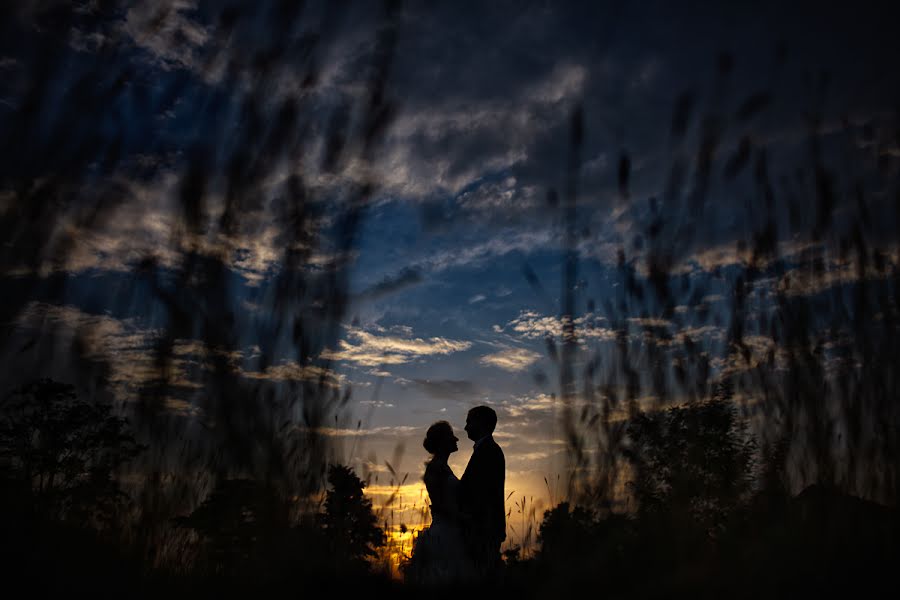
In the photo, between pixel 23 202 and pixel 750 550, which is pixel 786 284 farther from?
pixel 23 202

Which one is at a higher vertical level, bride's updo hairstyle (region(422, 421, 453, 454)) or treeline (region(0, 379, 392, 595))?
bride's updo hairstyle (region(422, 421, 453, 454))

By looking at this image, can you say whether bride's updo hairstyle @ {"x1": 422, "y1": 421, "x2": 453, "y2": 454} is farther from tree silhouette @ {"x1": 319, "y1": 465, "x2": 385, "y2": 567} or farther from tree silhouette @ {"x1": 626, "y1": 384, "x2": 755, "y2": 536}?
tree silhouette @ {"x1": 626, "y1": 384, "x2": 755, "y2": 536}

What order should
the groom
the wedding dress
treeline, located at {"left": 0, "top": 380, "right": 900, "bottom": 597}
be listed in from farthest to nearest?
1. the wedding dress
2. the groom
3. treeline, located at {"left": 0, "top": 380, "right": 900, "bottom": 597}

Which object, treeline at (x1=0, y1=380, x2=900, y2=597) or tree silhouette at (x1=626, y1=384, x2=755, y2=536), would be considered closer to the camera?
treeline at (x1=0, y1=380, x2=900, y2=597)

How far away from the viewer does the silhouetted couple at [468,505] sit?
3922 mm

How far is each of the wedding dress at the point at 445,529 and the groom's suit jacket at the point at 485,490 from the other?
153mm

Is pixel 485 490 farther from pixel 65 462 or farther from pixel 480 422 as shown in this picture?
pixel 65 462

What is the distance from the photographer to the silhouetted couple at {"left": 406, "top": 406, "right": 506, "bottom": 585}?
3922 millimetres

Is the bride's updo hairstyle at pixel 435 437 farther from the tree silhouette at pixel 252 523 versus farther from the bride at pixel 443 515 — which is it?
the tree silhouette at pixel 252 523

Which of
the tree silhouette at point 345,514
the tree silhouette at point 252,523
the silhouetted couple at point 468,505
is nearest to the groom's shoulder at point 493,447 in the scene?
the silhouetted couple at point 468,505

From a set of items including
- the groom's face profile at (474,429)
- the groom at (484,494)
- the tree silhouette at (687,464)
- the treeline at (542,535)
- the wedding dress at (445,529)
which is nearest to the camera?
the treeline at (542,535)

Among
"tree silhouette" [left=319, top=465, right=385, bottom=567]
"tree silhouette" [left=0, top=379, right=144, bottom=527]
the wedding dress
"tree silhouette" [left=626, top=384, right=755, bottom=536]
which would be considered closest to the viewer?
"tree silhouette" [left=0, top=379, right=144, bottom=527]

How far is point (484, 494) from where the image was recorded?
14.9 feet

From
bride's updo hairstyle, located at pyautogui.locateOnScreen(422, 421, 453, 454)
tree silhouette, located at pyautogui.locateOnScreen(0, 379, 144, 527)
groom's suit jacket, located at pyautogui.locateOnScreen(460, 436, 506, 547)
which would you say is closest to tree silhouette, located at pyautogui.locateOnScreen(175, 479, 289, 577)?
tree silhouette, located at pyautogui.locateOnScreen(0, 379, 144, 527)
